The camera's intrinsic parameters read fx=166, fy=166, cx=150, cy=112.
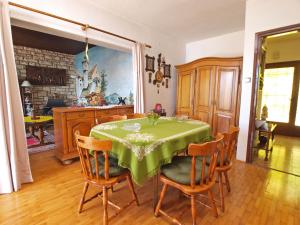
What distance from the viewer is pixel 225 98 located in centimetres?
337

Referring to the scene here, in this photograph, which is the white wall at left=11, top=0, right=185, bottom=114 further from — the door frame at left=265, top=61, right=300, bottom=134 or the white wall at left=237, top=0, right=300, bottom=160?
the door frame at left=265, top=61, right=300, bottom=134

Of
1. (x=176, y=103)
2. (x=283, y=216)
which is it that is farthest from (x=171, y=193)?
(x=176, y=103)

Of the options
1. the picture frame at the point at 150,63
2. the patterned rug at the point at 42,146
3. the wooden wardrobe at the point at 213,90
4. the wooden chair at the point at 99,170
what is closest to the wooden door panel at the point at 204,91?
the wooden wardrobe at the point at 213,90

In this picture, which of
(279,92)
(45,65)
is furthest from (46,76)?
(279,92)

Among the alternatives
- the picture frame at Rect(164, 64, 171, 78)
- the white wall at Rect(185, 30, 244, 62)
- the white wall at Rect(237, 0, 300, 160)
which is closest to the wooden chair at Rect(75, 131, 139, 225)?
the white wall at Rect(237, 0, 300, 160)

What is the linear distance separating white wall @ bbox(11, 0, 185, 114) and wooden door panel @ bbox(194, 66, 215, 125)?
82 cm

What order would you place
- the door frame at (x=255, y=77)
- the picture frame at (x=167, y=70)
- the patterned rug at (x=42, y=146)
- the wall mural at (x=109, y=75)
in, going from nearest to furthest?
the door frame at (x=255, y=77) < the patterned rug at (x=42, y=146) < the picture frame at (x=167, y=70) < the wall mural at (x=109, y=75)

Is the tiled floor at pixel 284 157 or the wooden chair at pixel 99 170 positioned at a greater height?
the wooden chair at pixel 99 170

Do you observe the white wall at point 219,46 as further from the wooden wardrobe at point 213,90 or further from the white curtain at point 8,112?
the white curtain at point 8,112

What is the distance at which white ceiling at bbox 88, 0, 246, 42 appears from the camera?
2719 millimetres

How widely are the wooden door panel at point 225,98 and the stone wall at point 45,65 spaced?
5.13m

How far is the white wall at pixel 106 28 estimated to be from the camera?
7.51 ft

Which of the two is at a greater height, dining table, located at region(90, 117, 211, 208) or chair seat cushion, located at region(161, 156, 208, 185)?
dining table, located at region(90, 117, 211, 208)

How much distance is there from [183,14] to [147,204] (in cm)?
318
